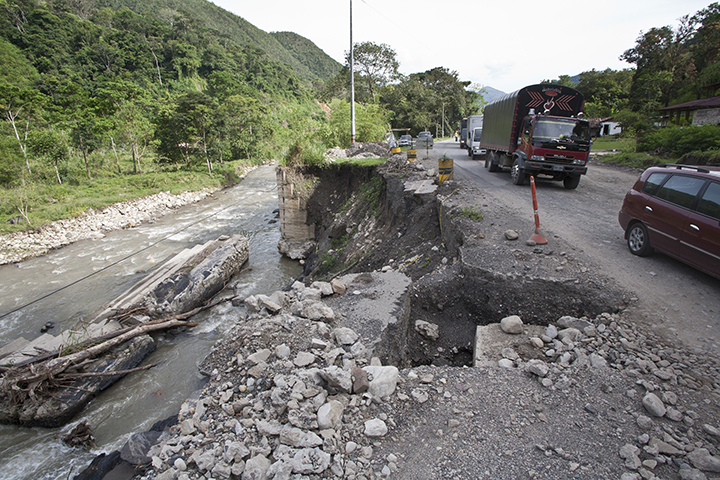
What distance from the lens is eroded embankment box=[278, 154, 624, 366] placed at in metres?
5.39

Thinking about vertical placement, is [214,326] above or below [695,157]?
below

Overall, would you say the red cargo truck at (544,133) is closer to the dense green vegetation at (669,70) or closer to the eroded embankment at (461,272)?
the eroded embankment at (461,272)

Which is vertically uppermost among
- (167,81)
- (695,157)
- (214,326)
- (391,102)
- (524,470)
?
(167,81)

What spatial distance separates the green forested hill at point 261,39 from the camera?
129m

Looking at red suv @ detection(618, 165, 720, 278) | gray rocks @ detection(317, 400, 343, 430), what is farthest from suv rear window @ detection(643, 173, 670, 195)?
gray rocks @ detection(317, 400, 343, 430)

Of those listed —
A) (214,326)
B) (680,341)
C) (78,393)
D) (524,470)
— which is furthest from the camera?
(214,326)

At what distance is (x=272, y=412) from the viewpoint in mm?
3586

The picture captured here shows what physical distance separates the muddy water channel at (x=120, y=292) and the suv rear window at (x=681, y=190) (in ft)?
29.3

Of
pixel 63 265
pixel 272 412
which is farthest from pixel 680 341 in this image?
pixel 63 265

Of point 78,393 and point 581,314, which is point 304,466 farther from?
point 78,393

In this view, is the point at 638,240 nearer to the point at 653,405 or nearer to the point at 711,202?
the point at 711,202

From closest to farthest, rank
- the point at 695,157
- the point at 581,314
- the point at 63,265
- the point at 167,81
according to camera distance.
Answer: the point at 581,314 → the point at 695,157 → the point at 63,265 → the point at 167,81

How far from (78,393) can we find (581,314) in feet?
33.4

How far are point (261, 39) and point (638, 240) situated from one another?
585 feet
